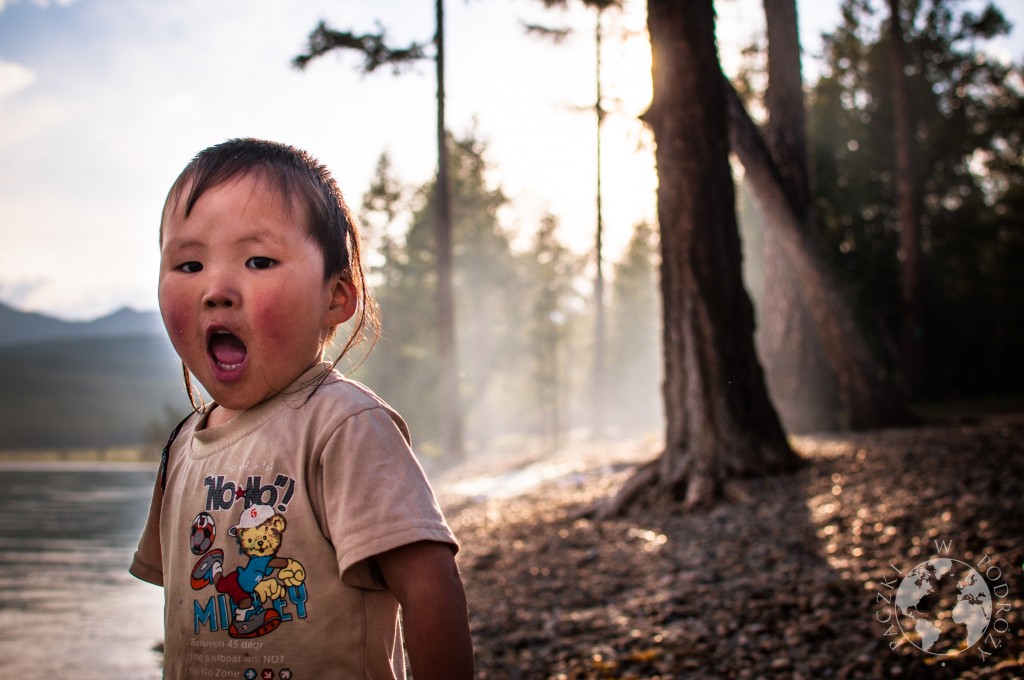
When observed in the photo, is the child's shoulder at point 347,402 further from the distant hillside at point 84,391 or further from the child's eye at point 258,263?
the distant hillside at point 84,391

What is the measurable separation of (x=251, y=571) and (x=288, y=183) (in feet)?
2.27

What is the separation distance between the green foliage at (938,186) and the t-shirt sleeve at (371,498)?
71.8ft

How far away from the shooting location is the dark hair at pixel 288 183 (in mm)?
1558

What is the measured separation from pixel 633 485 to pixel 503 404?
2508 inches

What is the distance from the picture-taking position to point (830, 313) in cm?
1134

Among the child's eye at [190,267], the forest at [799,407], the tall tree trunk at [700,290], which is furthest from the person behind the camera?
the tall tree trunk at [700,290]

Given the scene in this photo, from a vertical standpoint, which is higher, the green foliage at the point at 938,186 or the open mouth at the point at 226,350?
the green foliage at the point at 938,186

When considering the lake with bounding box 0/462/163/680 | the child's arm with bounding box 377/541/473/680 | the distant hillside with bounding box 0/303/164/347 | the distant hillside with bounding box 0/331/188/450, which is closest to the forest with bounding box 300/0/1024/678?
the child's arm with bounding box 377/541/473/680

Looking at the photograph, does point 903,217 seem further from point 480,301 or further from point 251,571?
point 480,301

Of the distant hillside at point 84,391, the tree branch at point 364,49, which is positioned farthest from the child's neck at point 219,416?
the distant hillside at point 84,391

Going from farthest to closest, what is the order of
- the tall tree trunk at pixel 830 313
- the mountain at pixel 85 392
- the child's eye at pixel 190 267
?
the mountain at pixel 85 392
the tall tree trunk at pixel 830 313
the child's eye at pixel 190 267

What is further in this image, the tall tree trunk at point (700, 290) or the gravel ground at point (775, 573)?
the tall tree trunk at point (700, 290)

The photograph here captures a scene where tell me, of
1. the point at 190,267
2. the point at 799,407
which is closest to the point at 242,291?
the point at 190,267

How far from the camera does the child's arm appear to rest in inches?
50.8
